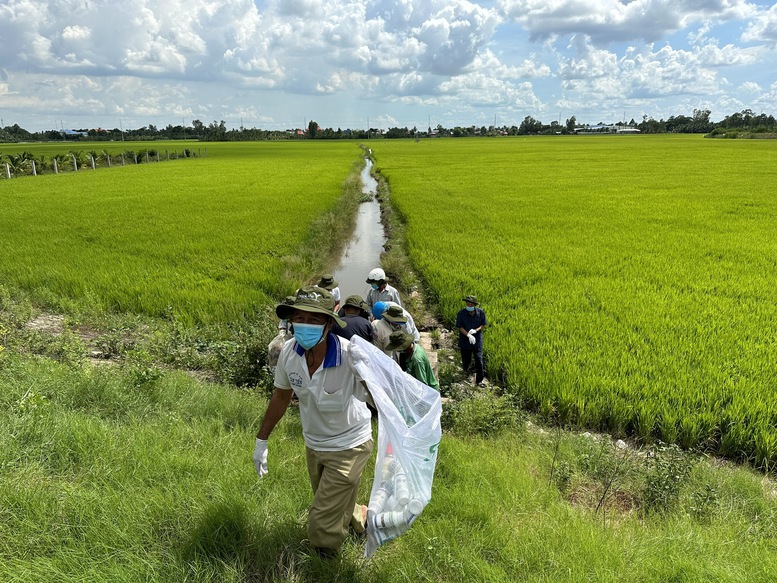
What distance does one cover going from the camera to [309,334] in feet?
7.33

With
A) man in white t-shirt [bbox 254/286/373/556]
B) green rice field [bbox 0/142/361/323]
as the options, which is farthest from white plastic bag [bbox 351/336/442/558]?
green rice field [bbox 0/142/361/323]

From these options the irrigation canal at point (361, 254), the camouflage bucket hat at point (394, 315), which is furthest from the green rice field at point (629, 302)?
the camouflage bucket hat at point (394, 315)

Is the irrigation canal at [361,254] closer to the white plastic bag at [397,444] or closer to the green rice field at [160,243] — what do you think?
the green rice field at [160,243]

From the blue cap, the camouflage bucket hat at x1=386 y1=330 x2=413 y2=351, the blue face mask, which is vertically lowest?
the blue cap

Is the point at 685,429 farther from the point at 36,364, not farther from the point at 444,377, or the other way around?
the point at 36,364

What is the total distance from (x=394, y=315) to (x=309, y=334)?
4.69 ft

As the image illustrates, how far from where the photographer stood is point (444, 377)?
17.5 ft

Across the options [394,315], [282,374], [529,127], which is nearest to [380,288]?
[394,315]

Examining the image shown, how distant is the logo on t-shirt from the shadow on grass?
81 cm

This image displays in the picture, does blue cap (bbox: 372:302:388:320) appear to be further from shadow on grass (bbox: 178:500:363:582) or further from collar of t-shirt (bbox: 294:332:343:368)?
shadow on grass (bbox: 178:500:363:582)

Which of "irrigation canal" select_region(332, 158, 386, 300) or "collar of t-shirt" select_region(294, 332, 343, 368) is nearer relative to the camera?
"collar of t-shirt" select_region(294, 332, 343, 368)

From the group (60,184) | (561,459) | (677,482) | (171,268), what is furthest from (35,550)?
(60,184)

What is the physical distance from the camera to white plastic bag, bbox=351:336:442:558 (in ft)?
6.94

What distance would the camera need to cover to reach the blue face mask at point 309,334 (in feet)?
7.28
